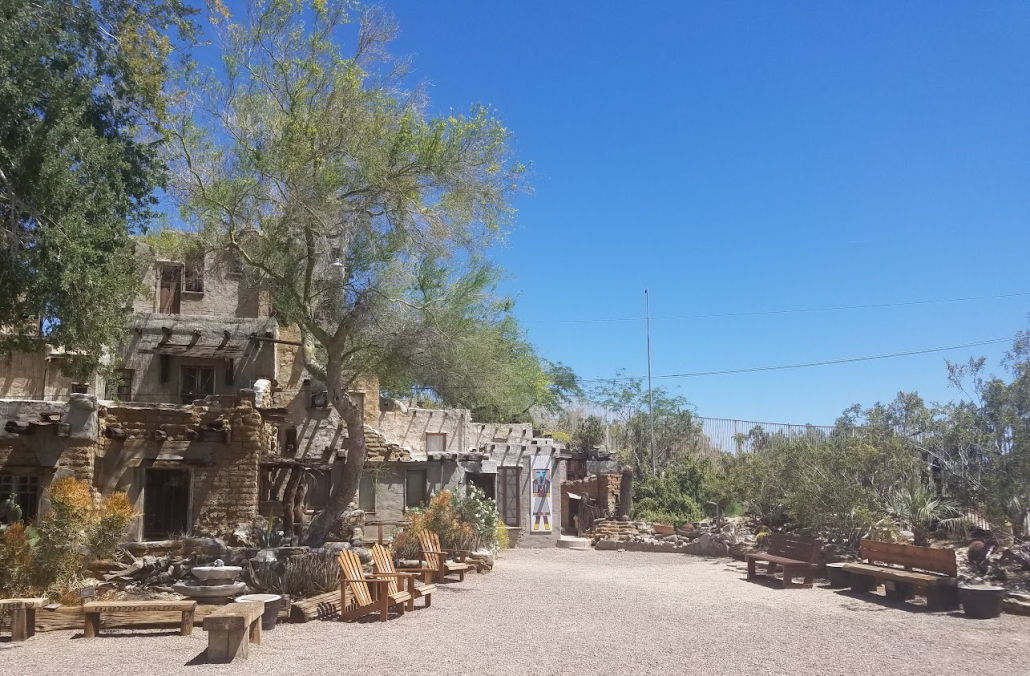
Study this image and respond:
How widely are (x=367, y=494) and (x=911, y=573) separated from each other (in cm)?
1358

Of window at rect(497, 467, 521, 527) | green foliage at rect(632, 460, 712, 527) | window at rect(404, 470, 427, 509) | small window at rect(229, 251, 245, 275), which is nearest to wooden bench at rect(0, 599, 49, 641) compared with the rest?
small window at rect(229, 251, 245, 275)

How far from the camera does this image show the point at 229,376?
21594mm

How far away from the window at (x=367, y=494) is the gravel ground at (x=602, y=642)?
31.1ft

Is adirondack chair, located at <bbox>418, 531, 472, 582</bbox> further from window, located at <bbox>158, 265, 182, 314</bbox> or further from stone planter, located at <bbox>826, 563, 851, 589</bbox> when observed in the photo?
window, located at <bbox>158, 265, 182, 314</bbox>

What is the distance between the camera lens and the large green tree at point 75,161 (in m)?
9.19

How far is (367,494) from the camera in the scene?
21.6 m

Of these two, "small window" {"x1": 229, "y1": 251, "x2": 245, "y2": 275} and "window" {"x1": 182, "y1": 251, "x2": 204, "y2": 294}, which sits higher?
"window" {"x1": 182, "y1": 251, "x2": 204, "y2": 294}

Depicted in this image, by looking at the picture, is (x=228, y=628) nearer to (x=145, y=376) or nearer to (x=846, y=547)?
(x=846, y=547)

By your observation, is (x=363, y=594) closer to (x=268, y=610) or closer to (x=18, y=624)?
(x=268, y=610)

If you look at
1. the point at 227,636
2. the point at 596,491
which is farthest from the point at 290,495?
the point at 227,636

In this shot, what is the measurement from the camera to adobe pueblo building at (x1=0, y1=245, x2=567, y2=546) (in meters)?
16.3

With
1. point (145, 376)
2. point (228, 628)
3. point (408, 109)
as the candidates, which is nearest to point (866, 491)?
Result: point (408, 109)

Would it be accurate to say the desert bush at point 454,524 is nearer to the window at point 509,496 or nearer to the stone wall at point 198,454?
the stone wall at point 198,454

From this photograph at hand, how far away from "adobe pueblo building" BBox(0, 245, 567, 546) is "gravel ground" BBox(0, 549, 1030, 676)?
550cm
